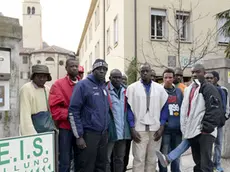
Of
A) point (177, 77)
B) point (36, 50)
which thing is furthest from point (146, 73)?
point (36, 50)

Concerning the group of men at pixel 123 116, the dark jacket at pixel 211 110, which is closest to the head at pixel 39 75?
the group of men at pixel 123 116

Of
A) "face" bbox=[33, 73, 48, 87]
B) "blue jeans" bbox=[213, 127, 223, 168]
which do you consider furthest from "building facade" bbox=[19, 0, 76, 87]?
"face" bbox=[33, 73, 48, 87]

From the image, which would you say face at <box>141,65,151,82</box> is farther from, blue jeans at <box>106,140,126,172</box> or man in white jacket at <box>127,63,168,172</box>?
blue jeans at <box>106,140,126,172</box>

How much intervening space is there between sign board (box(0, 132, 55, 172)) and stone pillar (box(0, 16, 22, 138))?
0.78 meters

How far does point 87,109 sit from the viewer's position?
4062 millimetres

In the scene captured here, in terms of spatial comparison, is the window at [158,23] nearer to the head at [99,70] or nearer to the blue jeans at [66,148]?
the head at [99,70]

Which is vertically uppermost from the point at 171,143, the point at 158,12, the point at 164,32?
the point at 158,12

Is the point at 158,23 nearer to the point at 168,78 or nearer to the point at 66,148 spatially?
the point at 168,78

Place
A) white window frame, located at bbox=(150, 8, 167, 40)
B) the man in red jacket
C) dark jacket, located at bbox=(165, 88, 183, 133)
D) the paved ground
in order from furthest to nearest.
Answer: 1. white window frame, located at bbox=(150, 8, 167, 40)
2. the paved ground
3. dark jacket, located at bbox=(165, 88, 183, 133)
4. the man in red jacket

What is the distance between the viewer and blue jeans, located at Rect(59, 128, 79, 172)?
420 cm

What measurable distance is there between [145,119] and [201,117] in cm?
85

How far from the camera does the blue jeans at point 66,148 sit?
4.20 meters

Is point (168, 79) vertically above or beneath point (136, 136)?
above

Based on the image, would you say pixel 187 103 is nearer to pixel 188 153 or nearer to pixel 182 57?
pixel 188 153
